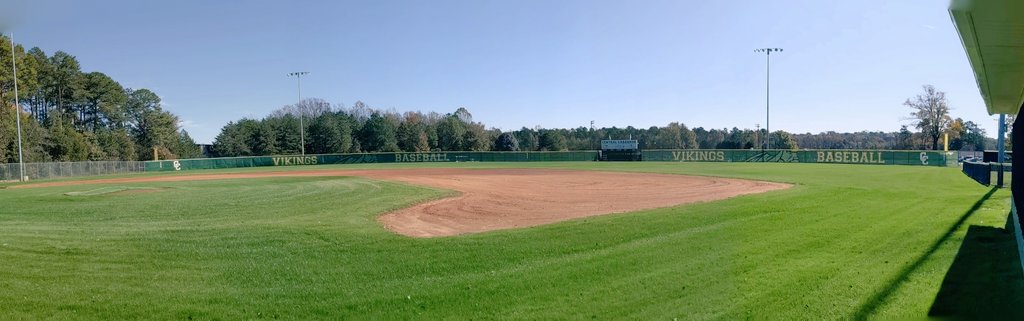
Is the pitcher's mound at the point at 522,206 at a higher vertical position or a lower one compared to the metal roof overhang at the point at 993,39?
lower

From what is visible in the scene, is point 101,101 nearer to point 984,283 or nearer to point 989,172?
point 989,172

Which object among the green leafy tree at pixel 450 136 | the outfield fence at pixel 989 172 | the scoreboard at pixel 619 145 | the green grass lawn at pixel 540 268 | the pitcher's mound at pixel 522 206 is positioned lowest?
the pitcher's mound at pixel 522 206

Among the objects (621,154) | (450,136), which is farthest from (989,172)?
(450,136)

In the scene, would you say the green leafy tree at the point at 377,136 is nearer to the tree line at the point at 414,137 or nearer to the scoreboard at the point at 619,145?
the tree line at the point at 414,137

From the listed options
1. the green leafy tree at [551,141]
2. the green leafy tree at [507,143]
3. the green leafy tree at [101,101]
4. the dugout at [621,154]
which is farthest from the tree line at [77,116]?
the green leafy tree at [551,141]

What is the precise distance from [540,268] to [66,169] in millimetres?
62805

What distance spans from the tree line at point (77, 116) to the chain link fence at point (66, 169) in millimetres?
8060

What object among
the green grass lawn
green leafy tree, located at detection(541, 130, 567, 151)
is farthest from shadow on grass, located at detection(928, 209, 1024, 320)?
green leafy tree, located at detection(541, 130, 567, 151)

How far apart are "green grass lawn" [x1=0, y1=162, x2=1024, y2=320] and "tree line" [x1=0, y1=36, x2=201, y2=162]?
62.5 metres

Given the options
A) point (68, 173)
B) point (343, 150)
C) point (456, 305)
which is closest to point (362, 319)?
point (456, 305)

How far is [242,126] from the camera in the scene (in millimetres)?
101062

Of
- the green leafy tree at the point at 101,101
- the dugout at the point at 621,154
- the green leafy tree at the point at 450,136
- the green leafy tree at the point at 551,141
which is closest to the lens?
the dugout at the point at 621,154

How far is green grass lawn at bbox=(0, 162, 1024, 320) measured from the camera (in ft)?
20.0

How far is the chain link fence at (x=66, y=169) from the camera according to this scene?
47812 millimetres
